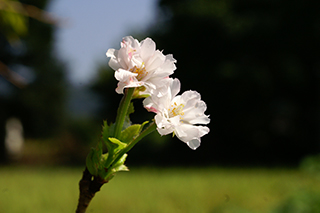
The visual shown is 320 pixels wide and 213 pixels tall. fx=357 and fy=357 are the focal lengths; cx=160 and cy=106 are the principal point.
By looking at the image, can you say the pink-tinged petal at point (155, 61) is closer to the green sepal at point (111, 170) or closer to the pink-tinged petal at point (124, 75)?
the pink-tinged petal at point (124, 75)

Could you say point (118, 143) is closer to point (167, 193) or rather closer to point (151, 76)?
point (151, 76)

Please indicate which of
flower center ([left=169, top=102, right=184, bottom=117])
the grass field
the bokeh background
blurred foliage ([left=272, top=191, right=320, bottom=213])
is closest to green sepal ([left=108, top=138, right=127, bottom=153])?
flower center ([left=169, top=102, right=184, bottom=117])

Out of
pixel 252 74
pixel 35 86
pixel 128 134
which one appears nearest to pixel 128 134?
pixel 128 134

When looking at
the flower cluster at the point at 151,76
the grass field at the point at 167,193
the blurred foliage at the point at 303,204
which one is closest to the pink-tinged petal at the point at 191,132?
the flower cluster at the point at 151,76

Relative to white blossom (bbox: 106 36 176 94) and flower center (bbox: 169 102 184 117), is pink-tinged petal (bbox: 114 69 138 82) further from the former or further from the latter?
flower center (bbox: 169 102 184 117)

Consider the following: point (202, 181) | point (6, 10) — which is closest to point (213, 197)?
point (202, 181)

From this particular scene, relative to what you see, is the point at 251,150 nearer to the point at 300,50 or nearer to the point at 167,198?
the point at 300,50

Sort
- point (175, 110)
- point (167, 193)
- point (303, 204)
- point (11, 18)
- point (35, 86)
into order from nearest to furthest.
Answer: point (175, 110)
point (11, 18)
point (303, 204)
point (167, 193)
point (35, 86)
